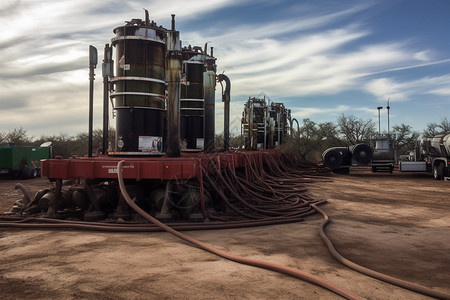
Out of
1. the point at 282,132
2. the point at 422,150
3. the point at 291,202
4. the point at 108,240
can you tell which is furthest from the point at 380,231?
the point at 282,132

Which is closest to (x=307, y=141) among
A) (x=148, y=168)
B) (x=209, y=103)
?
(x=209, y=103)

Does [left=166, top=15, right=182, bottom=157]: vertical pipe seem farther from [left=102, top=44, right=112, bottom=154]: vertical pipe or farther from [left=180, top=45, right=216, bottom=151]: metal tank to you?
[left=180, top=45, right=216, bottom=151]: metal tank

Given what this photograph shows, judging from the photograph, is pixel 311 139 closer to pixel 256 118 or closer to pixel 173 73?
pixel 256 118

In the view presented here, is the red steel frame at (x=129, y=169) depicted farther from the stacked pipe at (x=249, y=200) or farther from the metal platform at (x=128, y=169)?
the stacked pipe at (x=249, y=200)

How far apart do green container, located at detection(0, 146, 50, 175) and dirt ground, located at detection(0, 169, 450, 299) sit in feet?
44.3

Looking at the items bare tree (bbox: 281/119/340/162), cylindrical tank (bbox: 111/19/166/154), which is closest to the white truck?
bare tree (bbox: 281/119/340/162)

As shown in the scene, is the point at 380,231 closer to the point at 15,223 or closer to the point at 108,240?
the point at 108,240

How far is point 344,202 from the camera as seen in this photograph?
1070 centimetres

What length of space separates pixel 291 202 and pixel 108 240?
531cm

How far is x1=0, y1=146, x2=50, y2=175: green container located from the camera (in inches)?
730

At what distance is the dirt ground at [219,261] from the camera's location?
3.83 metres

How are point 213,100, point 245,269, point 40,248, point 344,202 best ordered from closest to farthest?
point 245,269 → point 40,248 → point 344,202 → point 213,100

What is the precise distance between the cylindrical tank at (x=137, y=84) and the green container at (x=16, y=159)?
40.0ft

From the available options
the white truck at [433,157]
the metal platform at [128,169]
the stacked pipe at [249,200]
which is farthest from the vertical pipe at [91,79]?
the white truck at [433,157]
